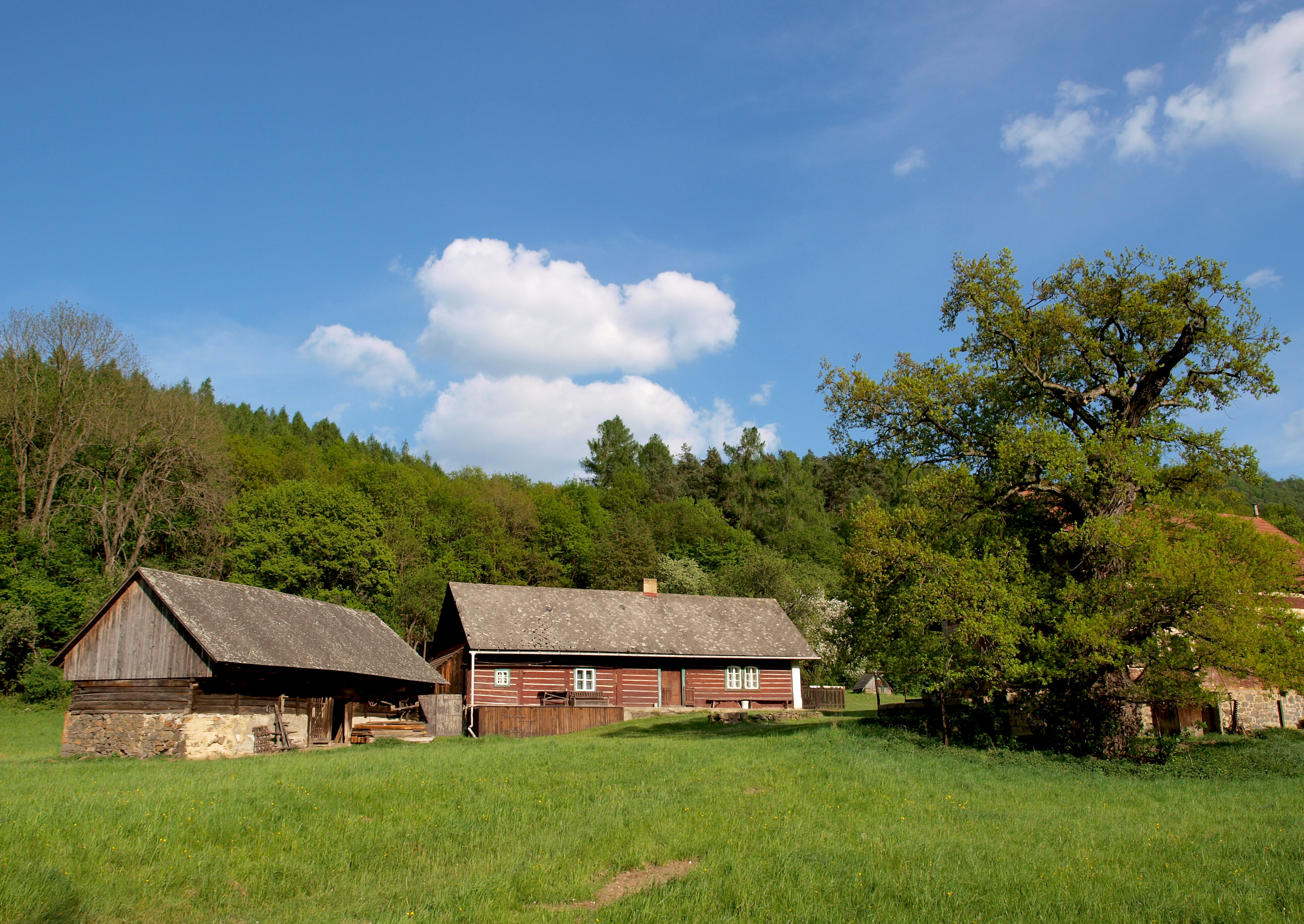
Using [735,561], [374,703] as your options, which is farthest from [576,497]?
[374,703]

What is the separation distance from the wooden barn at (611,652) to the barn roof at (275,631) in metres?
4.82

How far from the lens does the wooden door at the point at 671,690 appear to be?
4178 centimetres

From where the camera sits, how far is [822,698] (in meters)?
45.0

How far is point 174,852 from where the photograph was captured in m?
11.2

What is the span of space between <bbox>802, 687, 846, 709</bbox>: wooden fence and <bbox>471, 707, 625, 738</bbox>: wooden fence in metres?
14.2

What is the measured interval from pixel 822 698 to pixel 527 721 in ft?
58.5

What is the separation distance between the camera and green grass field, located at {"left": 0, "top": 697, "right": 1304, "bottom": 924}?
31.6 ft

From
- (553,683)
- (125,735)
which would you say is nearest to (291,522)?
(553,683)

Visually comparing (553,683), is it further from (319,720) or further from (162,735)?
(162,735)

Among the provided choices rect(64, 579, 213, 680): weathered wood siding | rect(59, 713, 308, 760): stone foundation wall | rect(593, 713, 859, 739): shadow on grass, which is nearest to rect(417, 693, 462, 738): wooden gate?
rect(593, 713, 859, 739): shadow on grass

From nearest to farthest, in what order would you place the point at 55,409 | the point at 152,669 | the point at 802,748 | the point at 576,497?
the point at 802,748 → the point at 152,669 → the point at 55,409 → the point at 576,497

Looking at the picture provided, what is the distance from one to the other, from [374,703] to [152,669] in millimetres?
8629

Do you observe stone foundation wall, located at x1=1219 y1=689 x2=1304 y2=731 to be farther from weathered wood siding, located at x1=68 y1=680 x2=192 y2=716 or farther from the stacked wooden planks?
weathered wood siding, located at x1=68 y1=680 x2=192 y2=716

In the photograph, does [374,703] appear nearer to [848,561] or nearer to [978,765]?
[848,561]
